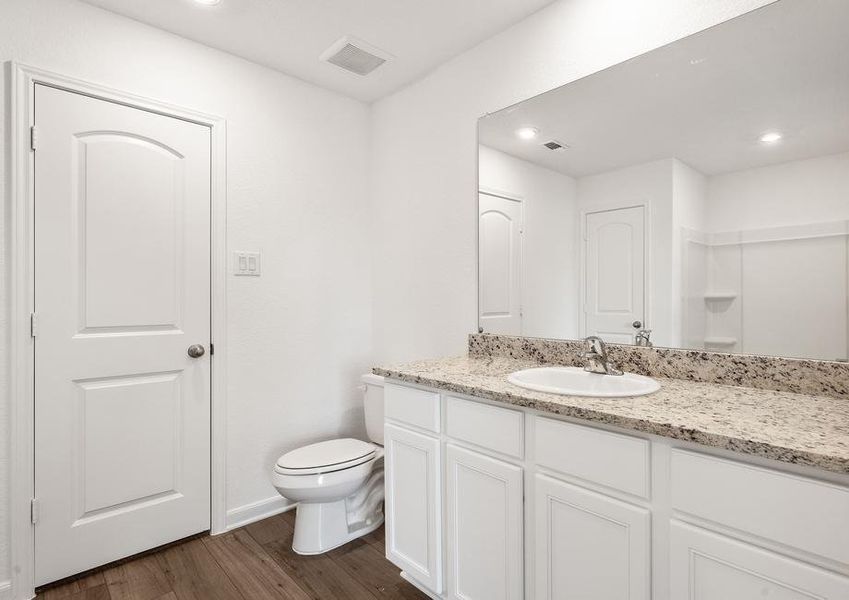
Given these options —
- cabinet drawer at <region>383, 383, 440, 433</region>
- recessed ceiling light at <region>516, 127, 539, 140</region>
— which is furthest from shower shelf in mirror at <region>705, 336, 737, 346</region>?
recessed ceiling light at <region>516, 127, 539, 140</region>

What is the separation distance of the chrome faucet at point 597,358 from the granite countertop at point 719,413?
0.17 metres

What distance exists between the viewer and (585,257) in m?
1.82

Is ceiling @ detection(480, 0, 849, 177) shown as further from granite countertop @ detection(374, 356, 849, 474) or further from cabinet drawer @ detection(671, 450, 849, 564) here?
cabinet drawer @ detection(671, 450, 849, 564)

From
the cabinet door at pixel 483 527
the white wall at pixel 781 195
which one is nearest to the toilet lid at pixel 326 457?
the cabinet door at pixel 483 527

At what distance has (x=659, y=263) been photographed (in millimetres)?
1585

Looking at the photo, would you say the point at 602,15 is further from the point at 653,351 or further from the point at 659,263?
the point at 653,351

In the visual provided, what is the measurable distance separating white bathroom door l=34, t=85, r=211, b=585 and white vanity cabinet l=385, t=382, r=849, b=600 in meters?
1.06

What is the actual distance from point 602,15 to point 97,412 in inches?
100

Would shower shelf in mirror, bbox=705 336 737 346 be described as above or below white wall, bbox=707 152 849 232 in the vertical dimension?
below

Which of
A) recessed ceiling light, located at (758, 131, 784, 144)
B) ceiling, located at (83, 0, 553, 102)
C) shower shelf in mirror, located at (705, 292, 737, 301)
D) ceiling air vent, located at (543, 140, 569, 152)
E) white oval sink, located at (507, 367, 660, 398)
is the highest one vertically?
ceiling, located at (83, 0, 553, 102)

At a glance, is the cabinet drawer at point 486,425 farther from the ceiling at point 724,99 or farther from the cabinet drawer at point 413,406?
the ceiling at point 724,99

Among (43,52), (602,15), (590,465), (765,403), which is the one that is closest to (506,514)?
(590,465)

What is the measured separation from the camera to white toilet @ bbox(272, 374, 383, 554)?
76.7 inches

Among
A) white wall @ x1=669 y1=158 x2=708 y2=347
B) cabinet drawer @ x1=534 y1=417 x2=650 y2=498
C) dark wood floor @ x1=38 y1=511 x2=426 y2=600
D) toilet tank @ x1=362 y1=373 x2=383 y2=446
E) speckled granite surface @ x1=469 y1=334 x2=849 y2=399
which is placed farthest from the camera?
toilet tank @ x1=362 y1=373 x2=383 y2=446
